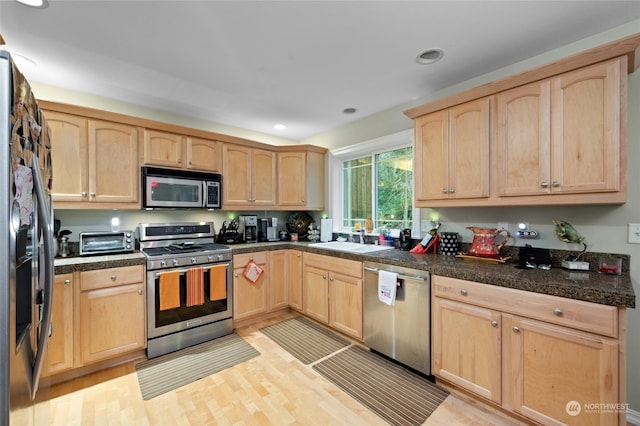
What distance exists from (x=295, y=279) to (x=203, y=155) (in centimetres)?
183

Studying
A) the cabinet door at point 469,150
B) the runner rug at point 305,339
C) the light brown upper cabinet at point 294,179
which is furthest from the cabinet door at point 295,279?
the cabinet door at point 469,150

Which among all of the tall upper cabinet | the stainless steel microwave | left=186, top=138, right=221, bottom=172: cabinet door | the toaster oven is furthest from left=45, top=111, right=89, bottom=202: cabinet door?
the tall upper cabinet

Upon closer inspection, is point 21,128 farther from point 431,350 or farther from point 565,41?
point 565,41

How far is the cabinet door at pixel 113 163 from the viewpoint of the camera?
241cm

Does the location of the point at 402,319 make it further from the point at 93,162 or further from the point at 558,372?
the point at 93,162

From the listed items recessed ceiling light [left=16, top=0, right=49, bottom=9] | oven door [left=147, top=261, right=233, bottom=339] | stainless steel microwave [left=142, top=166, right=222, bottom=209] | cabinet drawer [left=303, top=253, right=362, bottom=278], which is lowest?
oven door [left=147, top=261, right=233, bottom=339]

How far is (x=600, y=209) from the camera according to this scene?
1768mm

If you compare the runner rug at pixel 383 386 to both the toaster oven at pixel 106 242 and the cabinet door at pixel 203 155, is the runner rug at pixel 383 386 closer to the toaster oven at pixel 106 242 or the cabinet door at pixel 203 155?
the toaster oven at pixel 106 242

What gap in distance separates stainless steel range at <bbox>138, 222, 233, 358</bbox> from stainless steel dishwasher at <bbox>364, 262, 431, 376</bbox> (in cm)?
151

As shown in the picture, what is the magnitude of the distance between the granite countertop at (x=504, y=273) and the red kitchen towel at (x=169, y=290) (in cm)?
25

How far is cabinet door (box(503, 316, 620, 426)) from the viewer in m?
1.33

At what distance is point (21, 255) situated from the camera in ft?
2.87

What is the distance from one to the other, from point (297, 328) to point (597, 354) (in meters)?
2.43

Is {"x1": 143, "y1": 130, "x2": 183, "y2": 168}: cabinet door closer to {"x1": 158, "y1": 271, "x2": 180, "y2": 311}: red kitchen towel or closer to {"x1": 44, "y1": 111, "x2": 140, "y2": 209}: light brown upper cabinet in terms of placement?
{"x1": 44, "y1": 111, "x2": 140, "y2": 209}: light brown upper cabinet
